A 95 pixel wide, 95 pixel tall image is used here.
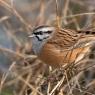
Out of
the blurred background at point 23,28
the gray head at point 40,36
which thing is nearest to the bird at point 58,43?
the gray head at point 40,36

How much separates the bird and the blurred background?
16 centimetres

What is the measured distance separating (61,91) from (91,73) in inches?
46.7

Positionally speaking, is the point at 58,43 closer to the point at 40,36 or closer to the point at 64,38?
the point at 64,38

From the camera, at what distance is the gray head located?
5.28 meters

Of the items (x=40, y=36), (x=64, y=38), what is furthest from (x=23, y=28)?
(x=64, y=38)

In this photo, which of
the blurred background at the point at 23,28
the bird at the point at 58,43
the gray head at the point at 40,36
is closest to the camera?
the bird at the point at 58,43

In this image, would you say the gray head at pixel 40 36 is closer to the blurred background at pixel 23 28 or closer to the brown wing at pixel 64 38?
the brown wing at pixel 64 38

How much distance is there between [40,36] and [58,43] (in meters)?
0.22

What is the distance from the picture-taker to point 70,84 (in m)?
4.78

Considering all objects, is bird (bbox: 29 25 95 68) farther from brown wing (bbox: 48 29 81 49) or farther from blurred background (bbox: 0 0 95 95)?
blurred background (bbox: 0 0 95 95)

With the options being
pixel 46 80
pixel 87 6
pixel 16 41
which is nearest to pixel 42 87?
pixel 46 80

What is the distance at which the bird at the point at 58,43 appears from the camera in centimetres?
506

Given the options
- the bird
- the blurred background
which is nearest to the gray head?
the bird

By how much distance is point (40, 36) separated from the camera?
5387mm
